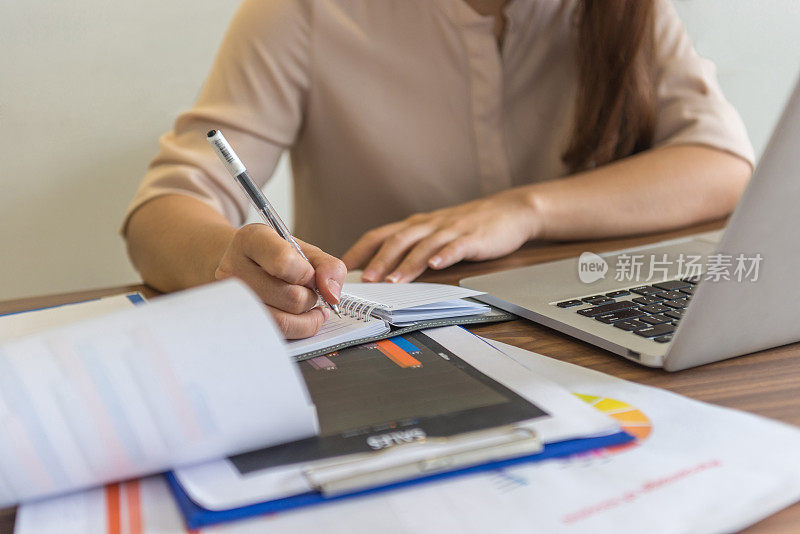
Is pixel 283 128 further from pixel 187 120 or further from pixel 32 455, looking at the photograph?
pixel 32 455

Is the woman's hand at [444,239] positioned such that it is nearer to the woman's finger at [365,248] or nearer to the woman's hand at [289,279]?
the woman's finger at [365,248]

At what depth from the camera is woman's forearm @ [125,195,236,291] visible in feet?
2.52

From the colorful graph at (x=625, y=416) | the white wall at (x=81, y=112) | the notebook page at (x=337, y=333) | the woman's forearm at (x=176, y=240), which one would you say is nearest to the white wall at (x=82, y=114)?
the white wall at (x=81, y=112)

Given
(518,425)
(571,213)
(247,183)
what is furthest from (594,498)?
(571,213)

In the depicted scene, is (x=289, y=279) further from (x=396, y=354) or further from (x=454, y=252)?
(x=454, y=252)

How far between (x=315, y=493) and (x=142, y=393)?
0.32 ft

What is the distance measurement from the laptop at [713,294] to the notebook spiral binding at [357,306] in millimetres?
123

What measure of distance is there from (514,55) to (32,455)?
3.20 feet

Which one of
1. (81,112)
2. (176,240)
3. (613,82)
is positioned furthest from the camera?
(81,112)

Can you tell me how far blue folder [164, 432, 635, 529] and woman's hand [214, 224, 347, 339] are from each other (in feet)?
0.66

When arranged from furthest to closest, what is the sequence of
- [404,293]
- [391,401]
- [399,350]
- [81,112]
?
[81,112] < [404,293] < [399,350] < [391,401]

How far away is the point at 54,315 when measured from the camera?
74 centimetres

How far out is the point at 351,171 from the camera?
4.01 feet

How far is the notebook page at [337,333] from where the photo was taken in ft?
1.87
